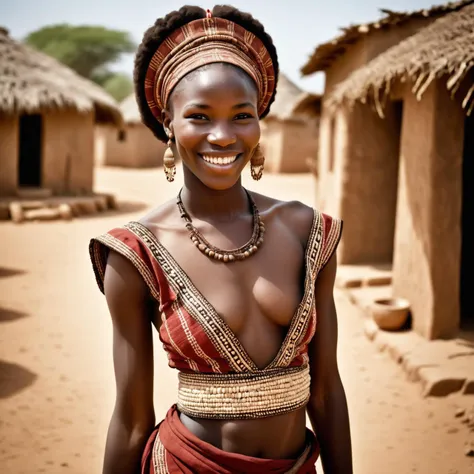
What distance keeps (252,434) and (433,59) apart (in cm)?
386

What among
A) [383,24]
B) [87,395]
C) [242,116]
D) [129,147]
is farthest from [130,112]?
[242,116]

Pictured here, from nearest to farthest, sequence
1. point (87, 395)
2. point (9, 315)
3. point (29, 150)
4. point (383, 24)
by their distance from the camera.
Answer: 1. point (87, 395)
2. point (9, 315)
3. point (383, 24)
4. point (29, 150)

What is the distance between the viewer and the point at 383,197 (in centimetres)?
764

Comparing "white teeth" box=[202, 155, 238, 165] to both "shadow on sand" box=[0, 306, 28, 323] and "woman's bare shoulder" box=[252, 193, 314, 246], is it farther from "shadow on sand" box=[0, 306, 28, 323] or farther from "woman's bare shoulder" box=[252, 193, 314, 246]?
"shadow on sand" box=[0, 306, 28, 323]

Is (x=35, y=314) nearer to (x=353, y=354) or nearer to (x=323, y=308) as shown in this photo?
(x=353, y=354)

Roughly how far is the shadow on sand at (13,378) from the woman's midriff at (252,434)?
3344mm

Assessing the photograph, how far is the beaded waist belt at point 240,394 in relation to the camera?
1.46 meters

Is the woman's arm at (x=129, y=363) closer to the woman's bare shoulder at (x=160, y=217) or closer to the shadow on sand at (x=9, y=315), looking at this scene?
the woman's bare shoulder at (x=160, y=217)

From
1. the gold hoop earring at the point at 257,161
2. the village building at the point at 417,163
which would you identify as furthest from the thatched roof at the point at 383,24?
the gold hoop earring at the point at 257,161

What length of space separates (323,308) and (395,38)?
6975mm

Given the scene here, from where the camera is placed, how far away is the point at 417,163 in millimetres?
5270

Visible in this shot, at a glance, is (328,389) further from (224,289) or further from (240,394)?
(224,289)

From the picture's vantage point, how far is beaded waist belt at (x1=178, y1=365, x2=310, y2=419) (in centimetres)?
146

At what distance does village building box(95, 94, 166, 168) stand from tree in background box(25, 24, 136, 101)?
1521 cm
